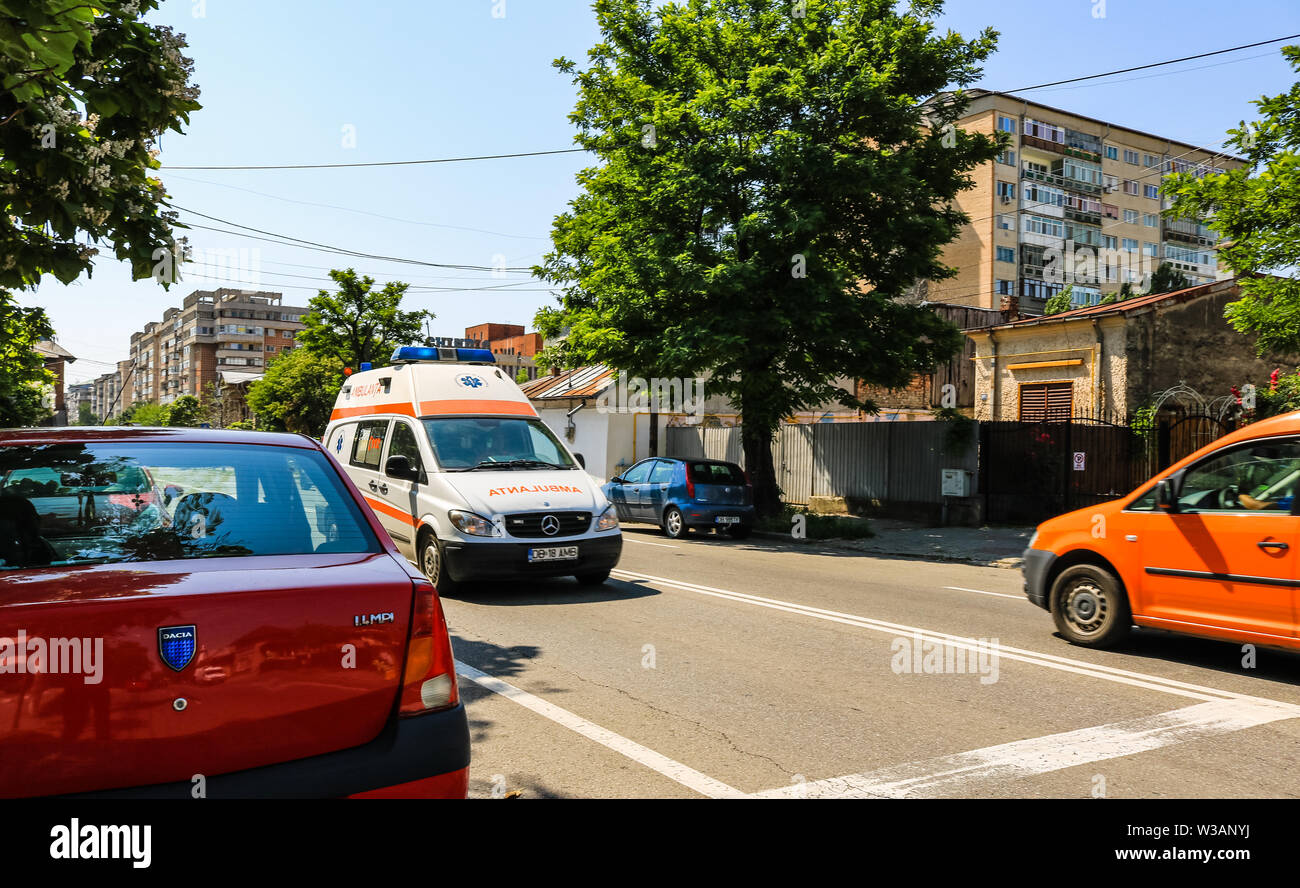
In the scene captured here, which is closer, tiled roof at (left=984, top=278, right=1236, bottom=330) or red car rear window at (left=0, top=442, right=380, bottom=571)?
red car rear window at (left=0, top=442, right=380, bottom=571)

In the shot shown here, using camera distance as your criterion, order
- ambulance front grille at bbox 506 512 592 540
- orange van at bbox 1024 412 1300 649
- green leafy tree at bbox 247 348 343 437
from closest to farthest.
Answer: orange van at bbox 1024 412 1300 649 → ambulance front grille at bbox 506 512 592 540 → green leafy tree at bbox 247 348 343 437

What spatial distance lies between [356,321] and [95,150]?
4434 centimetres

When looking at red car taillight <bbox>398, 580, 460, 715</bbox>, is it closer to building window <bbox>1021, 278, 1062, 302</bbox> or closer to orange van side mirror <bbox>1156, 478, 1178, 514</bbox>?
orange van side mirror <bbox>1156, 478, 1178, 514</bbox>

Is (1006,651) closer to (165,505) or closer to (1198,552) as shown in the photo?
(1198,552)

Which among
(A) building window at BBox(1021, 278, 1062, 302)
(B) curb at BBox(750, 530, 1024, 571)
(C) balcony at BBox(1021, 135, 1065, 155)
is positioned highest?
(C) balcony at BBox(1021, 135, 1065, 155)

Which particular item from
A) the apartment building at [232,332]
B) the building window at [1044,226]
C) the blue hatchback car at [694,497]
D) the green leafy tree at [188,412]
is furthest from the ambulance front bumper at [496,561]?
the apartment building at [232,332]

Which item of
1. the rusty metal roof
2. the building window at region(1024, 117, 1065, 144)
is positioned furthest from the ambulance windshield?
the building window at region(1024, 117, 1065, 144)

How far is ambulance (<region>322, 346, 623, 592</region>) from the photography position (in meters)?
9.38

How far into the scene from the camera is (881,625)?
8672 mm

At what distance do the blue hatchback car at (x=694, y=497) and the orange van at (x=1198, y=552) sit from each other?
1090cm

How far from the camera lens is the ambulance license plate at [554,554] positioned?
9.43 meters

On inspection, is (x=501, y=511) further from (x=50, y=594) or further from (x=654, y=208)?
(x=654, y=208)

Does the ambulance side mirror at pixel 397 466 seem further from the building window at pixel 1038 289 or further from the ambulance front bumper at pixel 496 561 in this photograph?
the building window at pixel 1038 289

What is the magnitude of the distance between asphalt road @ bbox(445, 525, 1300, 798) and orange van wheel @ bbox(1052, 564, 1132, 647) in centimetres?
17
